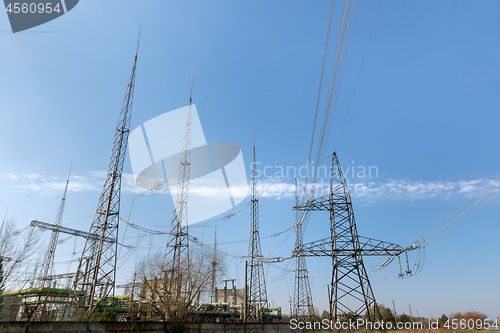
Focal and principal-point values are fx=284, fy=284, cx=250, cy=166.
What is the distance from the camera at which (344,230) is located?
846 inches

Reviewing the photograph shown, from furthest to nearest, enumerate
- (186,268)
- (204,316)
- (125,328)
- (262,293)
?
(204,316), (262,293), (186,268), (125,328)

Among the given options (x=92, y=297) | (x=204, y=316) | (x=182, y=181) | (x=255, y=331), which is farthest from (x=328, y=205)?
(x=204, y=316)

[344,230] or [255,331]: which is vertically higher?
[344,230]

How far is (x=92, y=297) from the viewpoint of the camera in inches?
1003

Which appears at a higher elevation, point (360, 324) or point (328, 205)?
point (328, 205)

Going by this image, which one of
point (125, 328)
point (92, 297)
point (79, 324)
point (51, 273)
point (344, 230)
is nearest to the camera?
point (79, 324)

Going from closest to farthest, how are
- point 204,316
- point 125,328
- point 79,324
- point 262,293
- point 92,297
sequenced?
point 79,324, point 125,328, point 92,297, point 262,293, point 204,316

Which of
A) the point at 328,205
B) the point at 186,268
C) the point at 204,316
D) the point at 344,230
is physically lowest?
the point at 204,316

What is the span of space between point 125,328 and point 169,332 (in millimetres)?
3336

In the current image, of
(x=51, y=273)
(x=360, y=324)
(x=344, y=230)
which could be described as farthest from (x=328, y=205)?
(x=51, y=273)

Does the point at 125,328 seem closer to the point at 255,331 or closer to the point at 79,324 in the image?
the point at 79,324

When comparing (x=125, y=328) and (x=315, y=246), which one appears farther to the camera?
(x=315, y=246)

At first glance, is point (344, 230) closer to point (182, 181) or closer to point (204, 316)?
point (182, 181)

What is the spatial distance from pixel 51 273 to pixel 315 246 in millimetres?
44355
